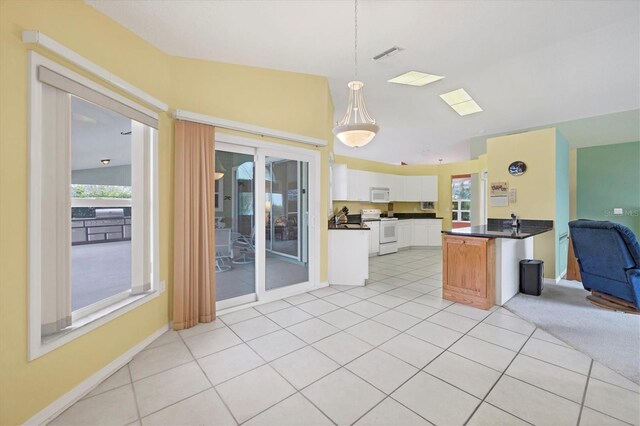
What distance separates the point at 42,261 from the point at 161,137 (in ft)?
5.01

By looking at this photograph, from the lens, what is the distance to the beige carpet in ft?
7.54

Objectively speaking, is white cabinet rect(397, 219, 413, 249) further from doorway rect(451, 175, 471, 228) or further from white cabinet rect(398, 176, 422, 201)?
doorway rect(451, 175, 471, 228)

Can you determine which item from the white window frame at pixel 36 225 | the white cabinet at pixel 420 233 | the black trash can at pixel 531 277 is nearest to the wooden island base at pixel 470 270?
the black trash can at pixel 531 277

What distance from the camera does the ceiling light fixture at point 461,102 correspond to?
4.68 metres

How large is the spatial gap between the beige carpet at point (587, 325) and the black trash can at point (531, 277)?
11cm

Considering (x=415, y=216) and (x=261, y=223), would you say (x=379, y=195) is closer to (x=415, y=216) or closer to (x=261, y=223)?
(x=415, y=216)

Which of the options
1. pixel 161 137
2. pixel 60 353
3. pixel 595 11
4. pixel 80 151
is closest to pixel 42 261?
pixel 60 353

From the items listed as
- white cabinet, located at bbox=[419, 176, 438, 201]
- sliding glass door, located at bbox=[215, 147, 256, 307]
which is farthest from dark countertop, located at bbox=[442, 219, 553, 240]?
white cabinet, located at bbox=[419, 176, 438, 201]

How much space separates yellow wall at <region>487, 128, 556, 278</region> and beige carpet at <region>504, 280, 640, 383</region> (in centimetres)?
92

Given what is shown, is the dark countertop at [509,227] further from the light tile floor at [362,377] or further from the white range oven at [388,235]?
the white range oven at [388,235]

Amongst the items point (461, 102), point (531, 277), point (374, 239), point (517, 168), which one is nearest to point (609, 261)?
point (531, 277)

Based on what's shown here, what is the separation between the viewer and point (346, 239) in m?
4.50

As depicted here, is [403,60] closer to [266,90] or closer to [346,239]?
[266,90]

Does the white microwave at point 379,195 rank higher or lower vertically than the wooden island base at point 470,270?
higher
